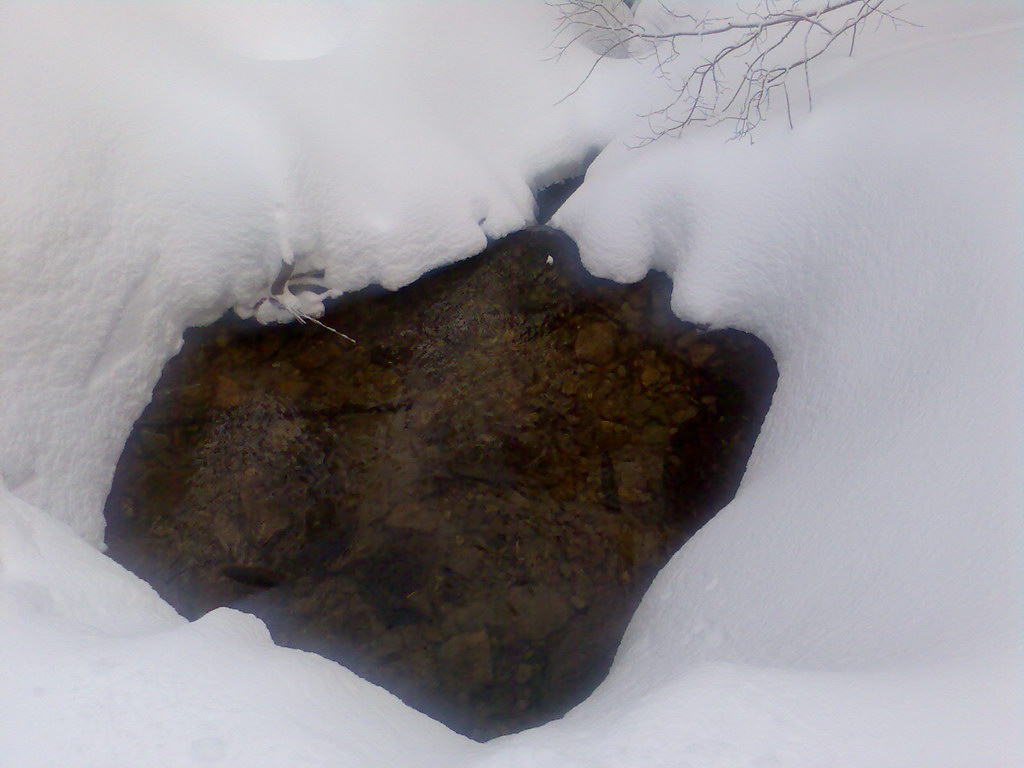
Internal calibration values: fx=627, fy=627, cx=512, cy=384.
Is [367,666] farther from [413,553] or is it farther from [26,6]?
[26,6]

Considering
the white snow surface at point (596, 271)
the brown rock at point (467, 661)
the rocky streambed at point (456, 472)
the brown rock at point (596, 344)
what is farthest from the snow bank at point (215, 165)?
the brown rock at point (467, 661)

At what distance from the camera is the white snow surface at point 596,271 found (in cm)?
141

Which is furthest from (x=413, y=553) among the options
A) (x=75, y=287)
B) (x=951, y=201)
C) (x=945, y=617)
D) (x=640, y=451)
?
(x=951, y=201)

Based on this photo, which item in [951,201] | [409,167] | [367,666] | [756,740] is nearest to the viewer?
[756,740]

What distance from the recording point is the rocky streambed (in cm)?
251

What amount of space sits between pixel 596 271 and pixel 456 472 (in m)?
1.09

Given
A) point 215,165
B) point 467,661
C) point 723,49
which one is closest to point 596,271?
point 723,49

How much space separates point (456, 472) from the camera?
273 cm

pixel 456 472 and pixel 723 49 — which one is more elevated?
pixel 723 49

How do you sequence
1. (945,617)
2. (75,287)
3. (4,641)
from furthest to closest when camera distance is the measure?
(75,287) → (4,641) → (945,617)

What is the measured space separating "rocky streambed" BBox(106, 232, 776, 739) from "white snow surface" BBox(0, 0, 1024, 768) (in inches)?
7.4

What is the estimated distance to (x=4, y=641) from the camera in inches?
62.9

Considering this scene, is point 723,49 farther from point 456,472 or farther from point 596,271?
point 456,472

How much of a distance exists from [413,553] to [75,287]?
5.31 feet
